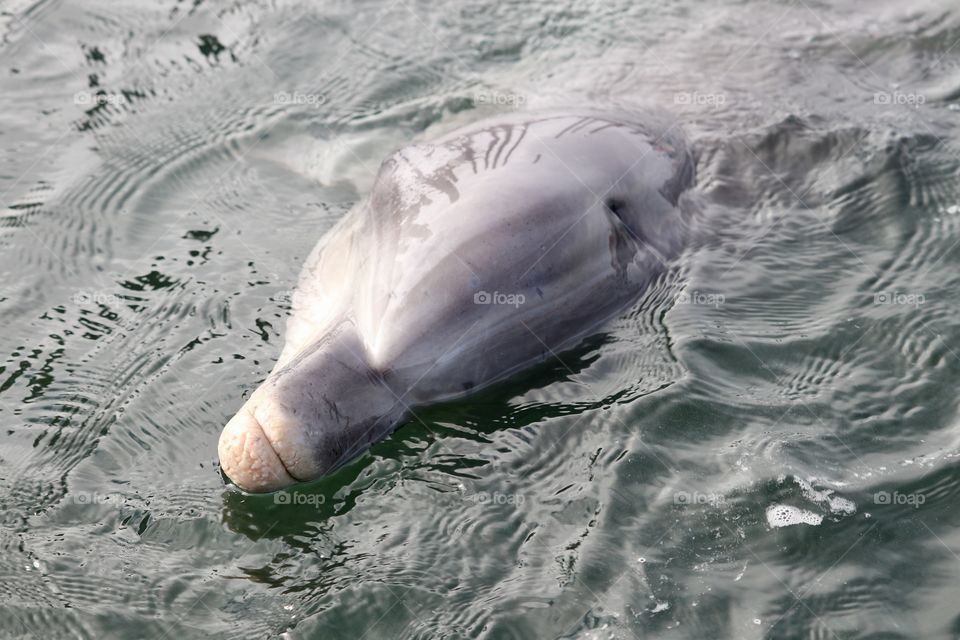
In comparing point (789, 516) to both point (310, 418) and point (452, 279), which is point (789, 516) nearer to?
point (452, 279)

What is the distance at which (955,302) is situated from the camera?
7117 millimetres

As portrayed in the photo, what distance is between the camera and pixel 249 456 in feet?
17.7

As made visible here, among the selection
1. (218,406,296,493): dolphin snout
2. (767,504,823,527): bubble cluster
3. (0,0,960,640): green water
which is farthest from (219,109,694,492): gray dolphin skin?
(767,504,823,527): bubble cluster

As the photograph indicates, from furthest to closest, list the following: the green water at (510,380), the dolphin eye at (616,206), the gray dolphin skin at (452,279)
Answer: the dolphin eye at (616,206) → the gray dolphin skin at (452,279) → the green water at (510,380)

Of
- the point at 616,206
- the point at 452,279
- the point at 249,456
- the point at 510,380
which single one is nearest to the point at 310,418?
the point at 249,456

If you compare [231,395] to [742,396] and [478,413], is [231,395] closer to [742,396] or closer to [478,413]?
[478,413]

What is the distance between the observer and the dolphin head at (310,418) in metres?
5.43

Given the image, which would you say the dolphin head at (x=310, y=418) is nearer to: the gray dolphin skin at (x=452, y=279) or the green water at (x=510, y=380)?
the gray dolphin skin at (x=452, y=279)

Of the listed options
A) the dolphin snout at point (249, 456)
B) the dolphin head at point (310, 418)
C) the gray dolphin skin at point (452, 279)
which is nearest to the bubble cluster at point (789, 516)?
the gray dolphin skin at point (452, 279)

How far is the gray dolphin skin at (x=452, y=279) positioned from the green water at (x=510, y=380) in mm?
211

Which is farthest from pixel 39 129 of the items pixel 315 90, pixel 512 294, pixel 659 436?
pixel 659 436

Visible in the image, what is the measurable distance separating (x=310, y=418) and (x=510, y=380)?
1260 mm

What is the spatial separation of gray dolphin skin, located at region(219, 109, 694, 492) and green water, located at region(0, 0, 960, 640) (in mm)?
211

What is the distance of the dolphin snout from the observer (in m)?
5.41
